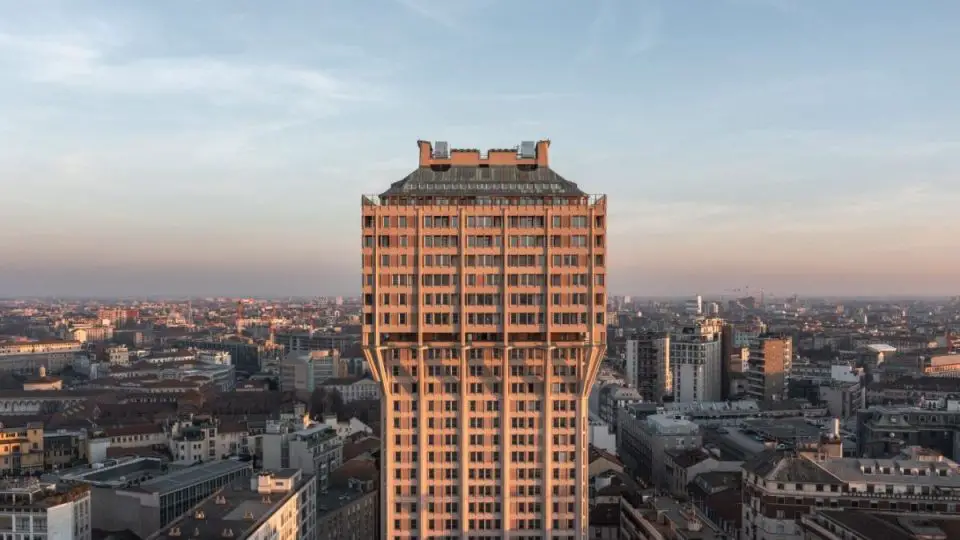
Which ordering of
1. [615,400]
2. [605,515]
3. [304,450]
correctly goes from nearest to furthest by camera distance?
[605,515] → [304,450] → [615,400]

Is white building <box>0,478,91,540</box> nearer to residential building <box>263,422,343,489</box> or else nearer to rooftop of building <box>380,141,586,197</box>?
residential building <box>263,422,343,489</box>

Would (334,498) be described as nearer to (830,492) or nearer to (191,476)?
(191,476)

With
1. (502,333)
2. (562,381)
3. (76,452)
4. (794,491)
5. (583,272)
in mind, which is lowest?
(76,452)

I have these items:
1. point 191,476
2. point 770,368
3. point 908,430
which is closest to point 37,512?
point 191,476

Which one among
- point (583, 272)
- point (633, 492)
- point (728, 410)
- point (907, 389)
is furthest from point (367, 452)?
point (907, 389)

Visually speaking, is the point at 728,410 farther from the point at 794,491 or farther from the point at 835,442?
the point at 794,491

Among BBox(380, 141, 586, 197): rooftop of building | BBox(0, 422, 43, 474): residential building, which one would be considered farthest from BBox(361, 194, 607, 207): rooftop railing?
BBox(0, 422, 43, 474): residential building
